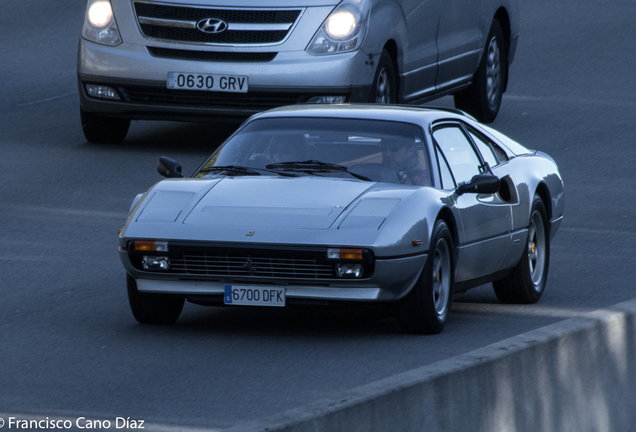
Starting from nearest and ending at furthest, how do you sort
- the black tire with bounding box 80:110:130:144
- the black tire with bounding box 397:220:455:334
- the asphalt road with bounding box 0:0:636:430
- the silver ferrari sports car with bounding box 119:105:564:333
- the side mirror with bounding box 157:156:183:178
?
the asphalt road with bounding box 0:0:636:430
the silver ferrari sports car with bounding box 119:105:564:333
the black tire with bounding box 397:220:455:334
the side mirror with bounding box 157:156:183:178
the black tire with bounding box 80:110:130:144

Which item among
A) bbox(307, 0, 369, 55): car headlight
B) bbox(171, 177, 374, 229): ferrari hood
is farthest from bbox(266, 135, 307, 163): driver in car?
bbox(307, 0, 369, 55): car headlight

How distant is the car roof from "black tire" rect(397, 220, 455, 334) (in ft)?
3.22

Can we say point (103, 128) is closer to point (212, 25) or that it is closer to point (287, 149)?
point (212, 25)

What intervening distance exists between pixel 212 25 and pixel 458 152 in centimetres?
503

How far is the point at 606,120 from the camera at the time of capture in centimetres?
1703

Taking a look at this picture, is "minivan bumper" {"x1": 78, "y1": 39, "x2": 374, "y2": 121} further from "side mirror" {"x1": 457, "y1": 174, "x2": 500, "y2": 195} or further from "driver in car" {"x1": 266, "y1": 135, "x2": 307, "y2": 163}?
"side mirror" {"x1": 457, "y1": 174, "x2": 500, "y2": 195}

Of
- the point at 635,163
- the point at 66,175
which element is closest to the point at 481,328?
the point at 66,175

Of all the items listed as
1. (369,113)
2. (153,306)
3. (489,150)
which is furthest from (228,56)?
(153,306)

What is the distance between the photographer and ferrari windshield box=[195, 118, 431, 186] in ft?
27.1

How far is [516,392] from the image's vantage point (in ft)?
19.4

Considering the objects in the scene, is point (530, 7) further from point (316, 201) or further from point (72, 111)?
point (316, 201)

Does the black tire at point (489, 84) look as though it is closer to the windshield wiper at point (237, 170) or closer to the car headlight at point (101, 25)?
the car headlight at point (101, 25)

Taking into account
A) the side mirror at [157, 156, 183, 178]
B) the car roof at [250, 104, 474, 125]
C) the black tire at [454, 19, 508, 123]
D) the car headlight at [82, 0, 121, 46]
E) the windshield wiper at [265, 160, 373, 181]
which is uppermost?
the car roof at [250, 104, 474, 125]

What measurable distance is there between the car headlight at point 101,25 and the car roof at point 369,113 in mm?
4956
